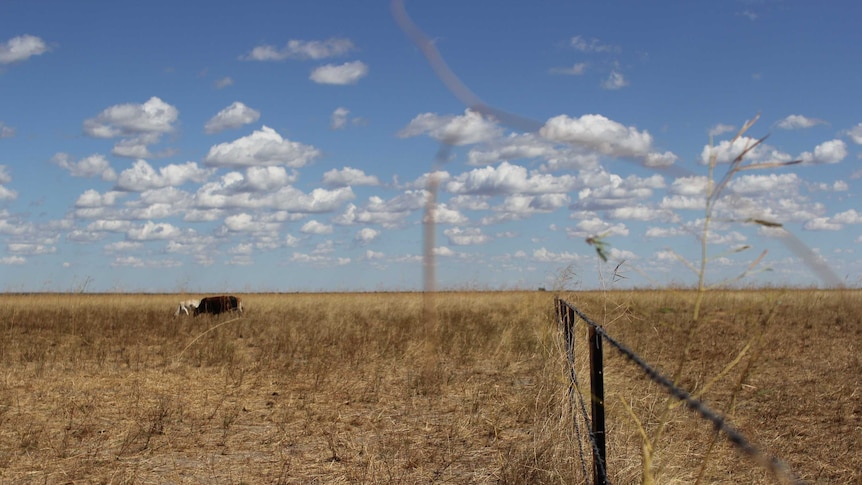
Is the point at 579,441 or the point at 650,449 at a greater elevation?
the point at 650,449

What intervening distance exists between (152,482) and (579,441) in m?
2.98

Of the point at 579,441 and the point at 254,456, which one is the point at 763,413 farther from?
the point at 254,456

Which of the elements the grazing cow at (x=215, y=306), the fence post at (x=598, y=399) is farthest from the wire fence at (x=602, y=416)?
the grazing cow at (x=215, y=306)

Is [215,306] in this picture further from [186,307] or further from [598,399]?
[598,399]

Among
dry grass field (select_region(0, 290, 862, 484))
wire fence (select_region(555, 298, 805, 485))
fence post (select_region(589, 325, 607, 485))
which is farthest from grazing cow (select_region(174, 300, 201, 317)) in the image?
fence post (select_region(589, 325, 607, 485))

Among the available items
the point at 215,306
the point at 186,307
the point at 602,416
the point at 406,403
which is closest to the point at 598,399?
the point at 602,416

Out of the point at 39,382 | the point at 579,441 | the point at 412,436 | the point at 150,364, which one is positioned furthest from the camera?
the point at 150,364

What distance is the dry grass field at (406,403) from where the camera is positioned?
5.52 m

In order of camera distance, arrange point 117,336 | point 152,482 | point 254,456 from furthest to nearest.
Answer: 1. point 117,336
2. point 254,456
3. point 152,482

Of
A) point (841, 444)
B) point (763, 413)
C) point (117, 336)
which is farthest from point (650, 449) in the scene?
point (117, 336)

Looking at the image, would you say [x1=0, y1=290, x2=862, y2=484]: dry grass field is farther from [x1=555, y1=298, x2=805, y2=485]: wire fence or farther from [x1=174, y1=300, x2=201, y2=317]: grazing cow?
[x1=174, y1=300, x2=201, y2=317]: grazing cow

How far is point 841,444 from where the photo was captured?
6.42 metres

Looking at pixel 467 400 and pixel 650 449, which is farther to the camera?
pixel 467 400

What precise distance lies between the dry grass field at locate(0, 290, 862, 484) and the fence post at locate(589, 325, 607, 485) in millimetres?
229
